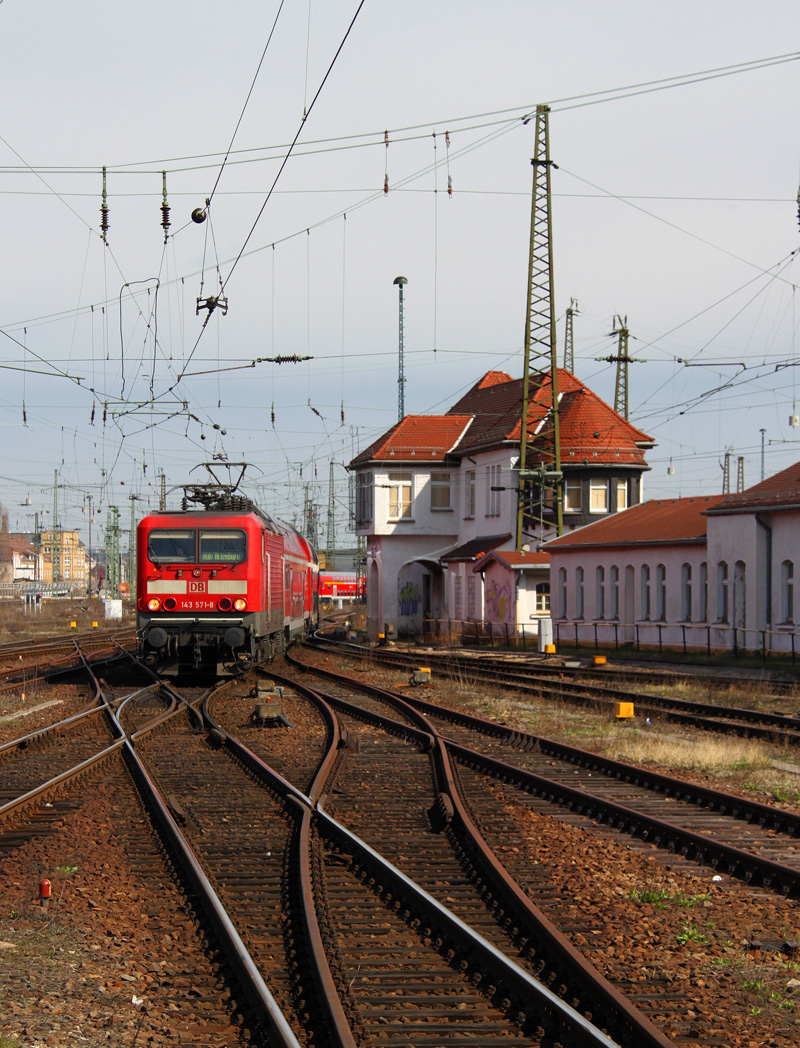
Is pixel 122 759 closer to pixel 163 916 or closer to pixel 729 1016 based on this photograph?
pixel 163 916

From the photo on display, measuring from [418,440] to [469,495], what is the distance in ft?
12.4

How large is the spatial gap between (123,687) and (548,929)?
18.7m

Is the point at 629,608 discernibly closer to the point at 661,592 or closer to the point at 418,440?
the point at 661,592

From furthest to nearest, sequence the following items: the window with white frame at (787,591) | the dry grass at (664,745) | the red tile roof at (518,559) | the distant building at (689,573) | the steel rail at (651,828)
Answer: the red tile roof at (518,559) < the distant building at (689,573) < the window with white frame at (787,591) < the dry grass at (664,745) < the steel rail at (651,828)

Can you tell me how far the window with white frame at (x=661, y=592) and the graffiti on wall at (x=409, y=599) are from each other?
19661 mm

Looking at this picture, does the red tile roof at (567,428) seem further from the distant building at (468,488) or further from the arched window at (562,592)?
the arched window at (562,592)

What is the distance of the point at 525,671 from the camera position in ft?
92.5

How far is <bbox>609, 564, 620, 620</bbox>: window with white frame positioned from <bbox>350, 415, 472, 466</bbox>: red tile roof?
17.3 m

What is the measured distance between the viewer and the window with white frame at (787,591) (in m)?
28.8

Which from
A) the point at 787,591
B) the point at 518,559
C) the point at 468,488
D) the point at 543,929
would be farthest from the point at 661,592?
the point at 543,929

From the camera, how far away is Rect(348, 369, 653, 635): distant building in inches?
1865

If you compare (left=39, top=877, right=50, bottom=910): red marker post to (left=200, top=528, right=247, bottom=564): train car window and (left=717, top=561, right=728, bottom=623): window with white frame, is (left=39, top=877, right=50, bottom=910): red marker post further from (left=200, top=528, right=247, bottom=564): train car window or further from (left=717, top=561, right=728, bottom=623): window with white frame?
(left=717, top=561, right=728, bottom=623): window with white frame

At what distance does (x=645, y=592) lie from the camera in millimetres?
35906

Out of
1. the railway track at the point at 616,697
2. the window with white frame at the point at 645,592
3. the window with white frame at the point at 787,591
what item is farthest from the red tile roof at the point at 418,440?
the window with white frame at the point at 787,591
